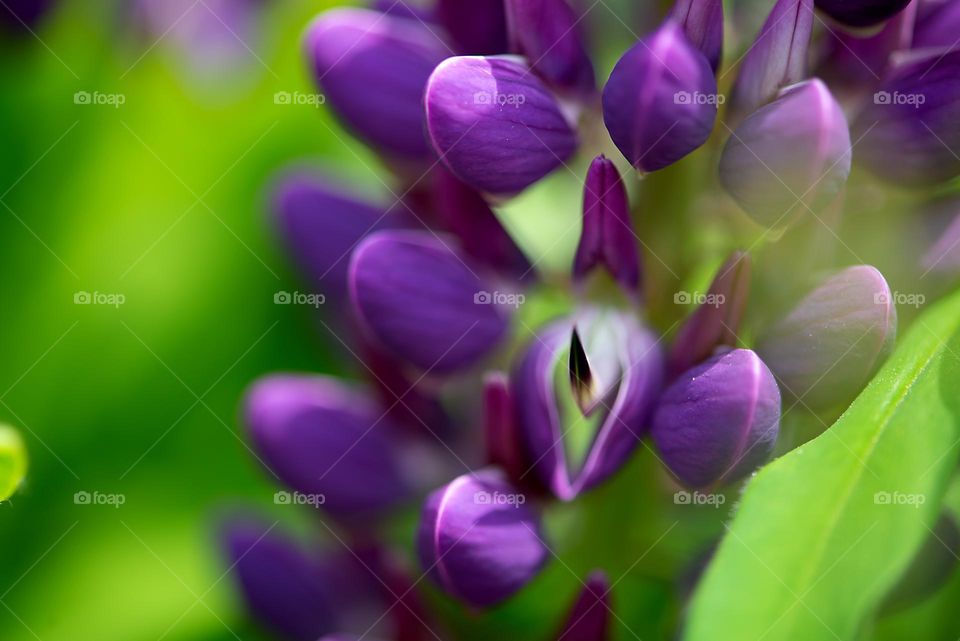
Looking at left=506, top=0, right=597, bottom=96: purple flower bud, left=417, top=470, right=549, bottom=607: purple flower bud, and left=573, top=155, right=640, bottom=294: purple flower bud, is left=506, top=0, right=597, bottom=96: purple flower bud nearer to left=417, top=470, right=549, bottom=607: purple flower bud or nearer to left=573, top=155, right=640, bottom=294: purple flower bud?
left=573, top=155, right=640, bottom=294: purple flower bud

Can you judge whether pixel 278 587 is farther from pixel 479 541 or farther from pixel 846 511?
pixel 846 511

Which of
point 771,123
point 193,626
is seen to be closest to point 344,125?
point 771,123

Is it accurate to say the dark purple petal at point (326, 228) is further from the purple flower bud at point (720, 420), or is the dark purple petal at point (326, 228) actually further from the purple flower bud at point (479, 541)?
the purple flower bud at point (720, 420)

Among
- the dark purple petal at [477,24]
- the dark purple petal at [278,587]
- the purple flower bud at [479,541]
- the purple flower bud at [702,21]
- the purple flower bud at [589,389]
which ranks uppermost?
the dark purple petal at [477,24]

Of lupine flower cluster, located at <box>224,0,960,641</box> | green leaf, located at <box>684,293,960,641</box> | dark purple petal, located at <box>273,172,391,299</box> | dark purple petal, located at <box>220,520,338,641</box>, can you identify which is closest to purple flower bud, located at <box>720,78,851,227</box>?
lupine flower cluster, located at <box>224,0,960,641</box>

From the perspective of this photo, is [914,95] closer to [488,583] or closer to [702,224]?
[702,224]

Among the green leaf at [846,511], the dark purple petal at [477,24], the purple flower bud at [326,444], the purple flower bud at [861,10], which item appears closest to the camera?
the green leaf at [846,511]

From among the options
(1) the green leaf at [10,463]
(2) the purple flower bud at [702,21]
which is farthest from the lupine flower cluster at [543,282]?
(1) the green leaf at [10,463]
